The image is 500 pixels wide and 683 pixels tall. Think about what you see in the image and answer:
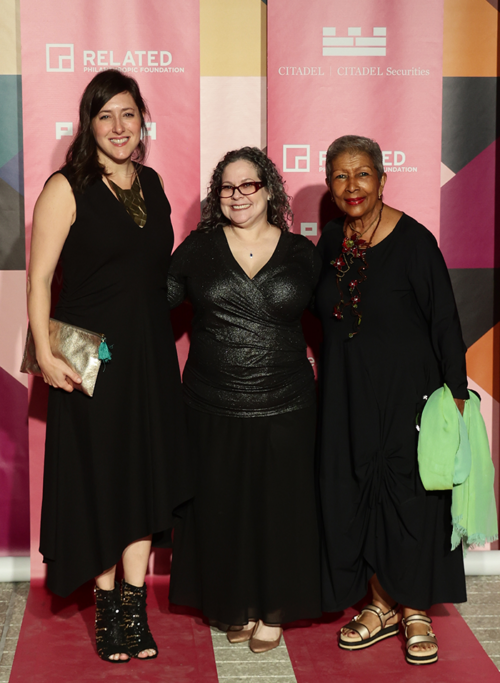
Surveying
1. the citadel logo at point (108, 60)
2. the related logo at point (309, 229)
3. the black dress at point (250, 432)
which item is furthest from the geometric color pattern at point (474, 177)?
the citadel logo at point (108, 60)

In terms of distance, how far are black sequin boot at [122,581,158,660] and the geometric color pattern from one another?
1.87 meters

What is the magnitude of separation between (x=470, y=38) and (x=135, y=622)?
113 inches

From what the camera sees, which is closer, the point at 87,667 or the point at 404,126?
the point at 87,667

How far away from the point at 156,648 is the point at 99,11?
2.56 m

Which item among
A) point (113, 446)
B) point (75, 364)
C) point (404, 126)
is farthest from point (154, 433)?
point (404, 126)

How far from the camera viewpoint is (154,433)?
2.69 metres

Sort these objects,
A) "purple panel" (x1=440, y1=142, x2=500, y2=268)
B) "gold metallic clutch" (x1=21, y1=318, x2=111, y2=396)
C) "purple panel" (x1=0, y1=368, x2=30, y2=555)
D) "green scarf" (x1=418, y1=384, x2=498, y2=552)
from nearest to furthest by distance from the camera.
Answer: "gold metallic clutch" (x1=21, y1=318, x2=111, y2=396) → "green scarf" (x1=418, y1=384, x2=498, y2=552) → "purple panel" (x1=440, y1=142, x2=500, y2=268) → "purple panel" (x1=0, y1=368, x2=30, y2=555)

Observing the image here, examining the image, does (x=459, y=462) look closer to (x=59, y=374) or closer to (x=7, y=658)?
(x=59, y=374)

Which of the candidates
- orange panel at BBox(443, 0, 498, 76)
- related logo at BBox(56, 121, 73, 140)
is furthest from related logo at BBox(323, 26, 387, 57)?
related logo at BBox(56, 121, 73, 140)

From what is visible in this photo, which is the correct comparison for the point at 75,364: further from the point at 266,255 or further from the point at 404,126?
the point at 404,126

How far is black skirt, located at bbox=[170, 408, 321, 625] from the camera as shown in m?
2.78

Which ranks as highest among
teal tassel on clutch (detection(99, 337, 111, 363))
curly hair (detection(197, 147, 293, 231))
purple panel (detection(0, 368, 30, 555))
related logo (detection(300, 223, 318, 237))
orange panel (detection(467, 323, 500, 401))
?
curly hair (detection(197, 147, 293, 231))

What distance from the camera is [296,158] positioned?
3.22 m

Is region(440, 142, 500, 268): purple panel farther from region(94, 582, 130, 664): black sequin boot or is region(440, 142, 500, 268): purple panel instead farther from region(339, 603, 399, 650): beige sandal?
region(94, 582, 130, 664): black sequin boot
